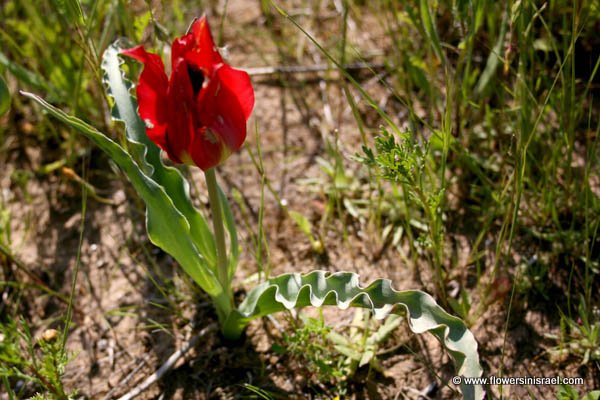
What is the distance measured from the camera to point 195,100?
4.12ft

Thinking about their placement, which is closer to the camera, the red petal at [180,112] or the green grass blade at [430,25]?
the red petal at [180,112]

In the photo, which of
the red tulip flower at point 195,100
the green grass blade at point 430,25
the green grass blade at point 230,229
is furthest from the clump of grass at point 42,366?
the green grass blade at point 430,25

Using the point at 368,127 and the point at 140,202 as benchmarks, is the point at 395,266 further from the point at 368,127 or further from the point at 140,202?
the point at 140,202

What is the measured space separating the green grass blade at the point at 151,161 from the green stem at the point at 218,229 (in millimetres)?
43

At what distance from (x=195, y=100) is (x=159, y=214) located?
1.10 feet

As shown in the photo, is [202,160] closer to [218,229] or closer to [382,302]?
[218,229]

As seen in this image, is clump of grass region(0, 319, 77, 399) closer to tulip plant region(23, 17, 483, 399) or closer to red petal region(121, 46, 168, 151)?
tulip plant region(23, 17, 483, 399)

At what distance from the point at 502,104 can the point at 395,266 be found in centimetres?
58

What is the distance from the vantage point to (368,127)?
7.75 feet

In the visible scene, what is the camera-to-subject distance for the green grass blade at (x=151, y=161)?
1572 mm

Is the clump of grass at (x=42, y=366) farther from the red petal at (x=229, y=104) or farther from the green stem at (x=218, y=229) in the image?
the red petal at (x=229, y=104)

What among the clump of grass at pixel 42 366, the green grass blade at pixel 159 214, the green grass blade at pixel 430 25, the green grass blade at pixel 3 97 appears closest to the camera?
the green grass blade at pixel 159 214

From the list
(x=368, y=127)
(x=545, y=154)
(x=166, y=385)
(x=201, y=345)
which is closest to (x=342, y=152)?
(x=368, y=127)

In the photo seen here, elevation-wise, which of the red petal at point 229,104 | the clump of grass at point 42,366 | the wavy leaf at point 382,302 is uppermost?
the red petal at point 229,104
